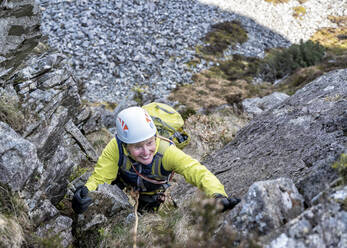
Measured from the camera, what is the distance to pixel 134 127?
13.1ft

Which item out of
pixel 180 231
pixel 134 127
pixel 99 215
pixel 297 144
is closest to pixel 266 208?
pixel 180 231

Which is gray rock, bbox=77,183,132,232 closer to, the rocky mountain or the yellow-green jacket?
the rocky mountain

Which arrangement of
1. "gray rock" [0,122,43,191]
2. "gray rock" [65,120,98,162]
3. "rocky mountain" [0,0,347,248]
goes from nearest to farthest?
"rocky mountain" [0,0,347,248], "gray rock" [0,122,43,191], "gray rock" [65,120,98,162]

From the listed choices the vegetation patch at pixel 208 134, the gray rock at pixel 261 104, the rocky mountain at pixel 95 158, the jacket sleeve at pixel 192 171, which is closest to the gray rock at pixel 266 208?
the rocky mountain at pixel 95 158

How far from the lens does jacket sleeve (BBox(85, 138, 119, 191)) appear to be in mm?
4387

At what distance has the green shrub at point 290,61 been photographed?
67.3ft

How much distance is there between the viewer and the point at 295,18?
1323 inches

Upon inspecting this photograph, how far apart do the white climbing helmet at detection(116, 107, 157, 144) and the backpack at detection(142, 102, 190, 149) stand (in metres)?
1.10

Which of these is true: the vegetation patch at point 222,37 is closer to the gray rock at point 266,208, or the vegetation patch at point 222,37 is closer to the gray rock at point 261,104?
the gray rock at point 261,104

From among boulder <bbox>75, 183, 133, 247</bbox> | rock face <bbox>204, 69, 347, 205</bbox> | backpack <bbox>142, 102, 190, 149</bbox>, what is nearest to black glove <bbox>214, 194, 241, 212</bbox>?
rock face <bbox>204, 69, 347, 205</bbox>

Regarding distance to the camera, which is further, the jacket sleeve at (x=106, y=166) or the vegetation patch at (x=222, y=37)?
the vegetation patch at (x=222, y=37)

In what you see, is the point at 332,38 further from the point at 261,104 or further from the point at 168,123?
the point at 168,123

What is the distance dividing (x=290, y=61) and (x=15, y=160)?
2083cm

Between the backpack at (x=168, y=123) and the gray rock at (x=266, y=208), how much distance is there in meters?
2.50
